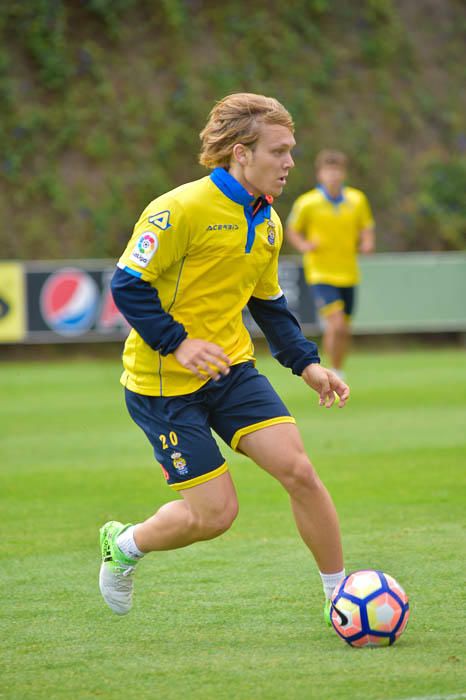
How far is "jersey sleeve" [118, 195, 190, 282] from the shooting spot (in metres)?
4.70

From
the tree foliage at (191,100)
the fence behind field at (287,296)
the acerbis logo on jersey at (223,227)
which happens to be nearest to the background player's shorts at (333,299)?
the fence behind field at (287,296)

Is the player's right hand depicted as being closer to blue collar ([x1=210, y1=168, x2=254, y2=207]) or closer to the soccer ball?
blue collar ([x1=210, y1=168, x2=254, y2=207])

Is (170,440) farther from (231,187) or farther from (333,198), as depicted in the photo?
(333,198)

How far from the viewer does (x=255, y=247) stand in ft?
16.3

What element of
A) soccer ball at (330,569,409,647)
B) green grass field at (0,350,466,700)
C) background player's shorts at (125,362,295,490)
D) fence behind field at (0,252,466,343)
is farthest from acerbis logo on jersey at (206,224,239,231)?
fence behind field at (0,252,466,343)

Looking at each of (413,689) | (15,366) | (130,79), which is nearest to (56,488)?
(413,689)

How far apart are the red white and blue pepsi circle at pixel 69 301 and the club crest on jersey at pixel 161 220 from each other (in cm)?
1417

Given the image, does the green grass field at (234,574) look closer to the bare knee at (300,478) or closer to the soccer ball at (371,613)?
the soccer ball at (371,613)

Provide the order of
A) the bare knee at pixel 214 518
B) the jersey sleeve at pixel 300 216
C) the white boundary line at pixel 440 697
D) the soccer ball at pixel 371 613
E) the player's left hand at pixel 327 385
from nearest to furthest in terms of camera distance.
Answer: the white boundary line at pixel 440 697
the soccer ball at pixel 371 613
the bare knee at pixel 214 518
the player's left hand at pixel 327 385
the jersey sleeve at pixel 300 216

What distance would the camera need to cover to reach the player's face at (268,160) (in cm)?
486

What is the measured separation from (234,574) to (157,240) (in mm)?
2047

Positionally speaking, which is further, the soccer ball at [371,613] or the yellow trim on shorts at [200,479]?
the yellow trim on shorts at [200,479]

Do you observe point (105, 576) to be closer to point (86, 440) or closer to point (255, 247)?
point (255, 247)

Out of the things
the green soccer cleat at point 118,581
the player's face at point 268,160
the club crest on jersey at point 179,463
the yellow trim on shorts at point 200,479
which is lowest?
the green soccer cleat at point 118,581
